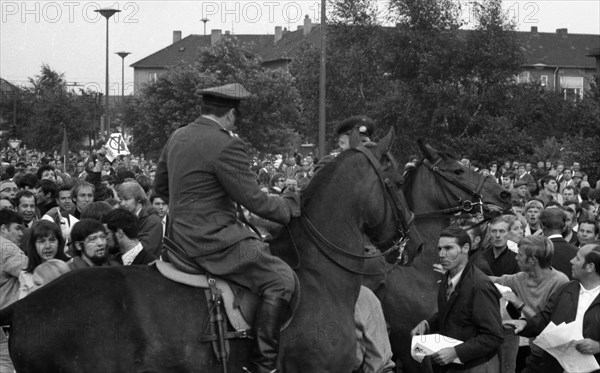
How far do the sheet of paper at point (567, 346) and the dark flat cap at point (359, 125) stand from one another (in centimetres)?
245

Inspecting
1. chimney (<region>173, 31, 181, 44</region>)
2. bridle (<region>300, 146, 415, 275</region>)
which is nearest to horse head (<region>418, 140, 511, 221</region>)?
bridle (<region>300, 146, 415, 275</region>)

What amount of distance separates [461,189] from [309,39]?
105417 mm

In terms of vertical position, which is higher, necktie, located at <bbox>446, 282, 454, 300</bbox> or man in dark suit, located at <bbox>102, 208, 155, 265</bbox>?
man in dark suit, located at <bbox>102, 208, 155, 265</bbox>

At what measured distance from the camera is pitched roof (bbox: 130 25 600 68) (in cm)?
12106

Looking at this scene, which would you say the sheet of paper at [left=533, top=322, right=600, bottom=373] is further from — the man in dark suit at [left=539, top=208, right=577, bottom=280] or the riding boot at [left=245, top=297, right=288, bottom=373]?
the riding boot at [left=245, top=297, right=288, bottom=373]

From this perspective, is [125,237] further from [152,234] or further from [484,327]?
[484,327]

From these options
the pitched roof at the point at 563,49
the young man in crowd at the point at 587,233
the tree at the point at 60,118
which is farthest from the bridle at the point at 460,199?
the pitched roof at the point at 563,49

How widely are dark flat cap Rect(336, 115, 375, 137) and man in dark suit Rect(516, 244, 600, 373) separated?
7.45 ft

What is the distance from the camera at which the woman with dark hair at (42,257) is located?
851cm

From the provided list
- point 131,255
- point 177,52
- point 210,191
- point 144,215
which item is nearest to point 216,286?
point 210,191

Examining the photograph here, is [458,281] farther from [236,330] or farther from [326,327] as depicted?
[236,330]

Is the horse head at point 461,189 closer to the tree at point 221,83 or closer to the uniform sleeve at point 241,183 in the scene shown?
the uniform sleeve at point 241,183

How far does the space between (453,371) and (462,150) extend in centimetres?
3473

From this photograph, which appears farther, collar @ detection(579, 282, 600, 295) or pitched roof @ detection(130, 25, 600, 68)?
pitched roof @ detection(130, 25, 600, 68)
